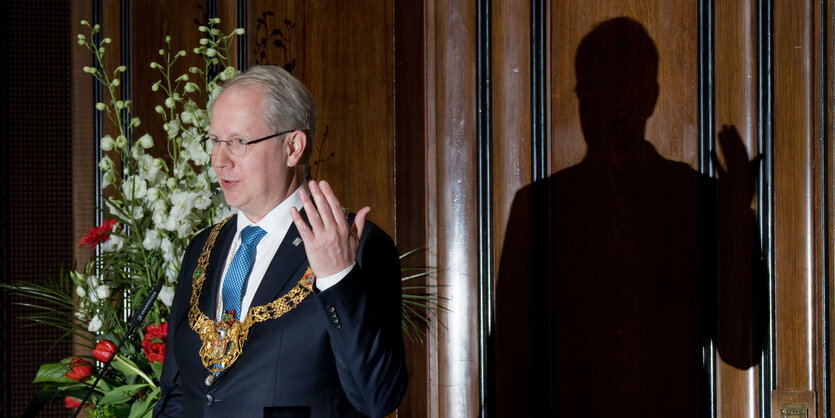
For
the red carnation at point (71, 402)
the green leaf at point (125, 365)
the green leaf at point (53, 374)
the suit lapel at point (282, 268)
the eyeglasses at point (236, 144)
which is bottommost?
the red carnation at point (71, 402)

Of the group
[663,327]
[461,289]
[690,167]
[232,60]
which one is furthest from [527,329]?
[232,60]

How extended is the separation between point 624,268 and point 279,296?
112 cm

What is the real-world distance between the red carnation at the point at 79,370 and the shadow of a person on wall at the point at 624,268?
1.08 metres

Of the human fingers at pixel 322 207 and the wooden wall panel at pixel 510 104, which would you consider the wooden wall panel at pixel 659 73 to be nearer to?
the wooden wall panel at pixel 510 104

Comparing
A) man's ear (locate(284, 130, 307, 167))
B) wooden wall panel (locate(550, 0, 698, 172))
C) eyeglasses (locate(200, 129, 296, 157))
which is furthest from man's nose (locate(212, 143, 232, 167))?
wooden wall panel (locate(550, 0, 698, 172))

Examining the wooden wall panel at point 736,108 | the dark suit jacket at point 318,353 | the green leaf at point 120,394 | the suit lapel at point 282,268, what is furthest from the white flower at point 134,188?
the wooden wall panel at point 736,108

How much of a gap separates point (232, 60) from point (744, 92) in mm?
1590

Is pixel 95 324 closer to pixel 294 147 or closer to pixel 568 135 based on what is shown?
pixel 294 147

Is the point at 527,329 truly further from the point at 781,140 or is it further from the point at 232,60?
the point at 232,60

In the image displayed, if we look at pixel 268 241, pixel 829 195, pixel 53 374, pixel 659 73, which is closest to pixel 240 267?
pixel 268 241

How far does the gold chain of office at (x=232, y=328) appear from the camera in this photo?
4.47ft

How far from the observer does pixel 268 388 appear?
4.33 feet

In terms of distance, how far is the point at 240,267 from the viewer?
58.1 inches

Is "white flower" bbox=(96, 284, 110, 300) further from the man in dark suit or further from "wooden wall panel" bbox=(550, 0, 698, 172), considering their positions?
"wooden wall panel" bbox=(550, 0, 698, 172)
